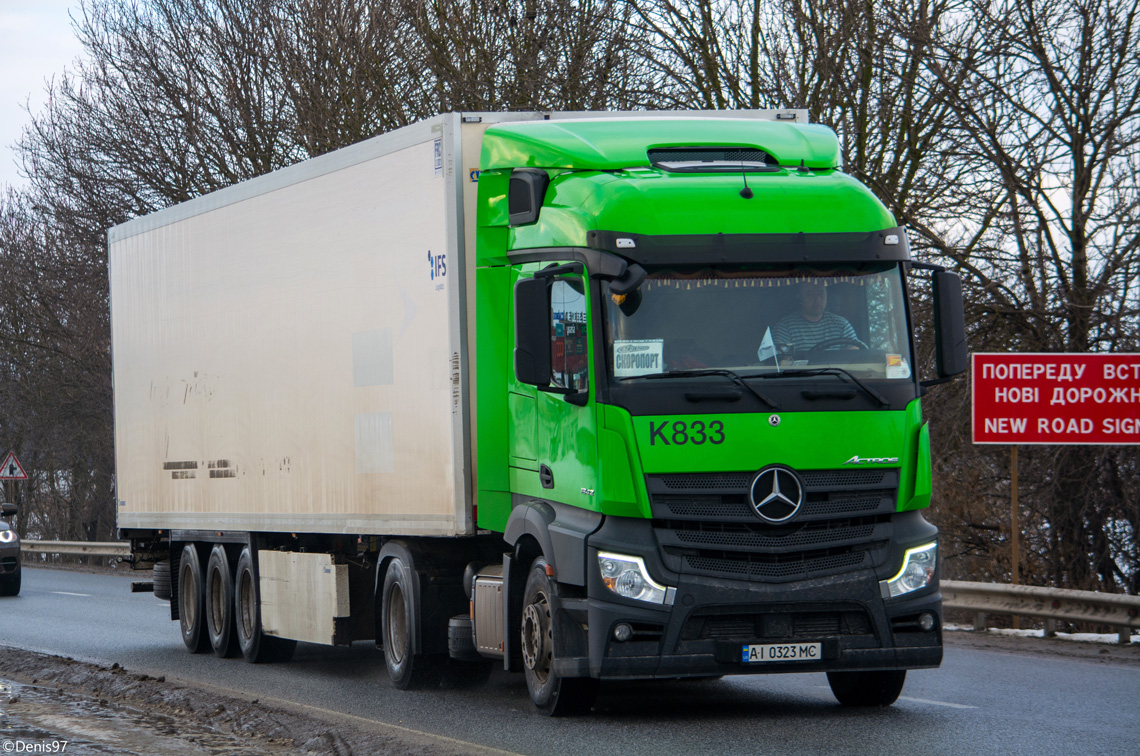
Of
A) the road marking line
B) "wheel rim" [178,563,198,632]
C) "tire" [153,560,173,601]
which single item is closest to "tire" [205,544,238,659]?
"wheel rim" [178,563,198,632]

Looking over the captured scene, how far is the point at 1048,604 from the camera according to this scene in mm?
14406

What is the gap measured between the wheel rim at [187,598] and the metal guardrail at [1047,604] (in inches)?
281

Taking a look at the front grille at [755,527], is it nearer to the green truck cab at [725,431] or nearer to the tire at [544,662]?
the green truck cab at [725,431]

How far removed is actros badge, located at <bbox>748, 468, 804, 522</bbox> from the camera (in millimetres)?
8750

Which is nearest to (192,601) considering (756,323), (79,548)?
(756,323)

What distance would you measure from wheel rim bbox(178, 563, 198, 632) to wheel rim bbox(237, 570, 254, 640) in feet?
3.92

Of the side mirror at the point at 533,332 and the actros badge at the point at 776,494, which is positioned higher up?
the side mirror at the point at 533,332

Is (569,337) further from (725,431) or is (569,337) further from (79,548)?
(79,548)

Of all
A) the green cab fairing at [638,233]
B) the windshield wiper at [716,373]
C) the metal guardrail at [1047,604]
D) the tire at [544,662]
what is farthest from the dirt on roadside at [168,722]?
the windshield wiper at [716,373]

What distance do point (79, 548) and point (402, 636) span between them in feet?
80.8

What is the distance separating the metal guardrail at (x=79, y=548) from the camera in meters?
32.0

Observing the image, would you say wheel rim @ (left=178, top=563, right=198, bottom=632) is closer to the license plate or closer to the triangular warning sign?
the license plate

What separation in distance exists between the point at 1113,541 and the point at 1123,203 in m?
3.69

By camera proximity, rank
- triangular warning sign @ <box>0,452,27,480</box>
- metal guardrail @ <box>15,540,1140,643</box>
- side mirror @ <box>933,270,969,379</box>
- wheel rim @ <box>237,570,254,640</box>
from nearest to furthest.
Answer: side mirror @ <box>933,270,969,379</box> → metal guardrail @ <box>15,540,1140,643</box> → wheel rim @ <box>237,570,254,640</box> → triangular warning sign @ <box>0,452,27,480</box>
